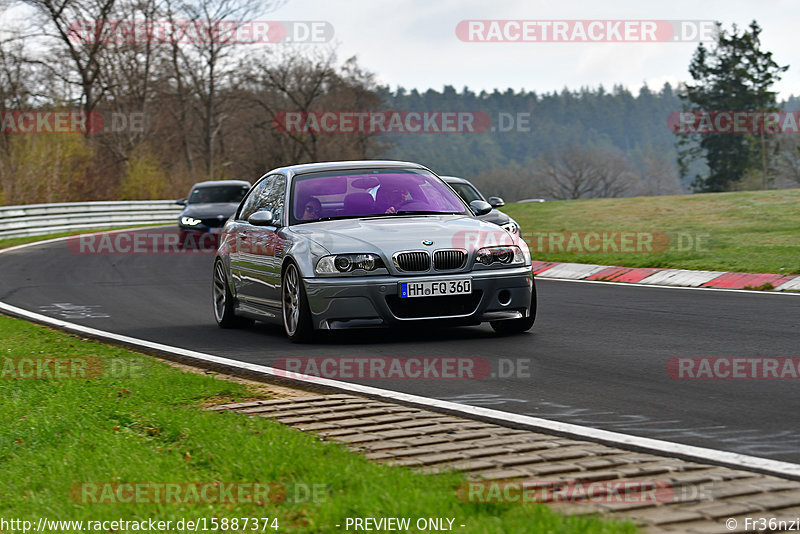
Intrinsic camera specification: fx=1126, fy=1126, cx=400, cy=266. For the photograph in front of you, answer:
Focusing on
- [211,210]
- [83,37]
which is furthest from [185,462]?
[83,37]

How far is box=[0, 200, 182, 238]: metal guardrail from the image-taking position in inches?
1377

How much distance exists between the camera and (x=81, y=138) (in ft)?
153

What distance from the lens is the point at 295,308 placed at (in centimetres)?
1019

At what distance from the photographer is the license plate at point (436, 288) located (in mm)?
9688

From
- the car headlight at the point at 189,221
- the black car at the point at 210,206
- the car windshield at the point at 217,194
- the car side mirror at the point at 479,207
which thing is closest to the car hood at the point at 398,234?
the car side mirror at the point at 479,207

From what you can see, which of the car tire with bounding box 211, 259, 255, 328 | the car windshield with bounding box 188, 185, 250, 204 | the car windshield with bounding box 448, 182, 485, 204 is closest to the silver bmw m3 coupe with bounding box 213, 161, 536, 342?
the car tire with bounding box 211, 259, 255, 328

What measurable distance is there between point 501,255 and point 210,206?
19330mm

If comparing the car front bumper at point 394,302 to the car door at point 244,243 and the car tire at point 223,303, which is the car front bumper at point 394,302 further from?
the car tire at point 223,303

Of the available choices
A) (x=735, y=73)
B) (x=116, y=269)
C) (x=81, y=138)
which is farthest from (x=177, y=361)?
(x=735, y=73)

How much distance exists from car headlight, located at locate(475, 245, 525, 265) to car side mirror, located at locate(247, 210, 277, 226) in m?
2.16

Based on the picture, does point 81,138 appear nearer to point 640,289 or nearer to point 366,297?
point 640,289

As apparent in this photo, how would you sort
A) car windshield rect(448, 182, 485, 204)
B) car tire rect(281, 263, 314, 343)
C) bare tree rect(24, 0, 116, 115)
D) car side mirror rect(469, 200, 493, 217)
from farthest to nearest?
bare tree rect(24, 0, 116, 115) < car windshield rect(448, 182, 485, 204) < car side mirror rect(469, 200, 493, 217) < car tire rect(281, 263, 314, 343)

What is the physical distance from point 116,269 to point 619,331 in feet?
46.4

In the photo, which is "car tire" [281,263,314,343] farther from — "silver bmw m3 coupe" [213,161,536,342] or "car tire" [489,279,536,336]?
"car tire" [489,279,536,336]
